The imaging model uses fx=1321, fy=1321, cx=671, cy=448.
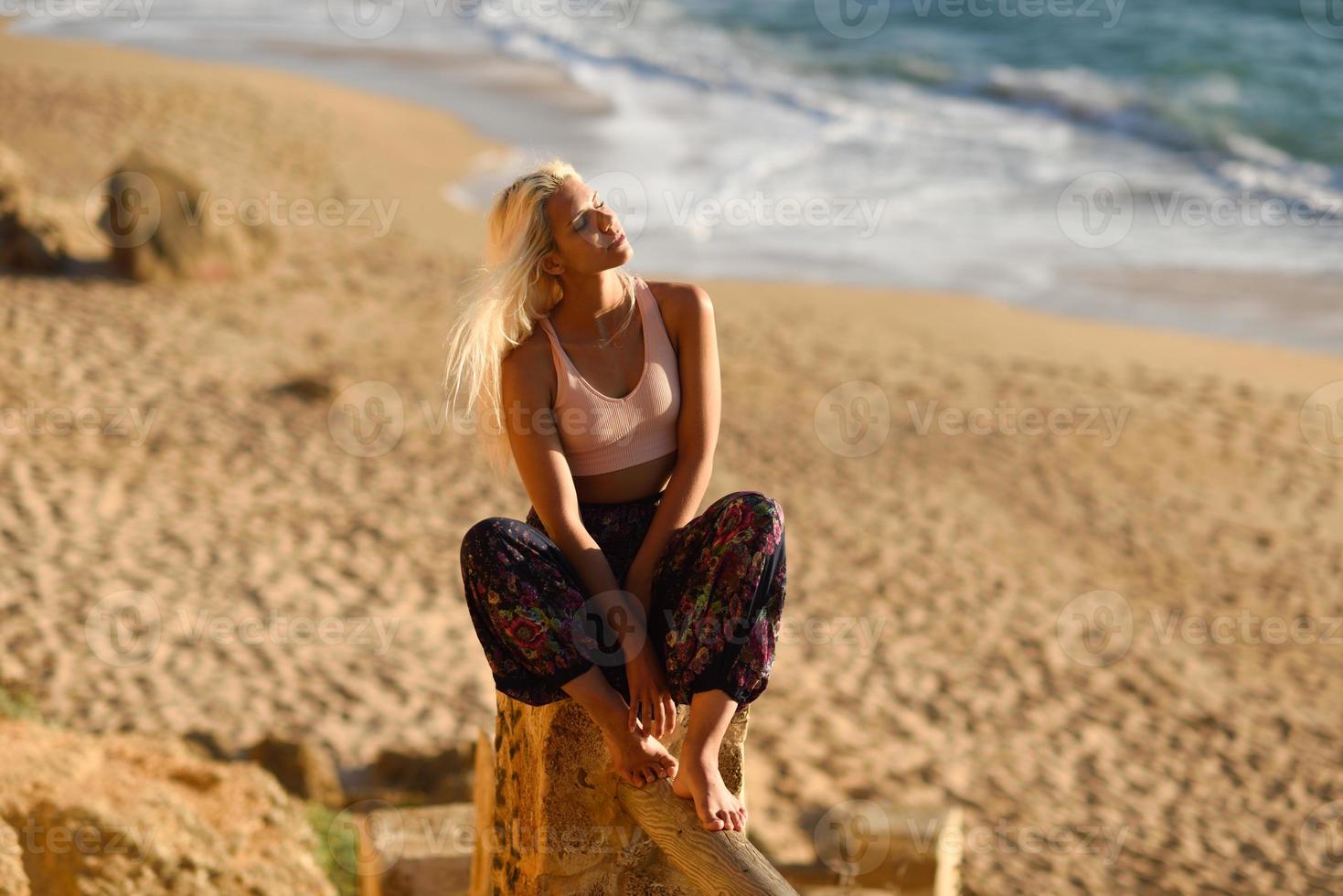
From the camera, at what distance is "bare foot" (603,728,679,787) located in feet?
9.23

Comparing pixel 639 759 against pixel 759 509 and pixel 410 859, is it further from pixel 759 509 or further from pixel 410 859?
pixel 410 859

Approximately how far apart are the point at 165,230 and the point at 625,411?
327 inches

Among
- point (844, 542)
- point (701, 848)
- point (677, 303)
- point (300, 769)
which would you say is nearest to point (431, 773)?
point (300, 769)

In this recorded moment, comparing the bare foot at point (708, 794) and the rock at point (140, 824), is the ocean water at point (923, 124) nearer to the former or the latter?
the rock at point (140, 824)

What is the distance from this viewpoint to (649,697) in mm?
2875

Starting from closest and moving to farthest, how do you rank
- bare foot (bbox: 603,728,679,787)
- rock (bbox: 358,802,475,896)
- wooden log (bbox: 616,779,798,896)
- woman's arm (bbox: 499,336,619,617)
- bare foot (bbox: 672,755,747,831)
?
wooden log (bbox: 616,779,798,896)
bare foot (bbox: 672,755,747,831)
bare foot (bbox: 603,728,679,787)
woman's arm (bbox: 499,336,619,617)
rock (bbox: 358,802,475,896)

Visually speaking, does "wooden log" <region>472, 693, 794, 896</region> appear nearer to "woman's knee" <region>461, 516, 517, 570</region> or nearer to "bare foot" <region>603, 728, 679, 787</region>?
"bare foot" <region>603, 728, 679, 787</region>

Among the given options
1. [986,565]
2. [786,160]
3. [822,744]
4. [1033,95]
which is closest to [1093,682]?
[986,565]

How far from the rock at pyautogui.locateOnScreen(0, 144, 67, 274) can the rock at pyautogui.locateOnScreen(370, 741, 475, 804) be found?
622 centimetres

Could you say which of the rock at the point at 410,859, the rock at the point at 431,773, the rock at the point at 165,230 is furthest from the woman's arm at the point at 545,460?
the rock at the point at 165,230

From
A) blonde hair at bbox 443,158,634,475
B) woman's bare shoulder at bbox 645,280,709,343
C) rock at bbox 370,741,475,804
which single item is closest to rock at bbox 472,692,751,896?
blonde hair at bbox 443,158,634,475

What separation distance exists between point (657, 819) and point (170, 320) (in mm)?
7946

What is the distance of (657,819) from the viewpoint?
→ 9.24 ft

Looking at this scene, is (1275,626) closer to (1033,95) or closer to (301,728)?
(301,728)
